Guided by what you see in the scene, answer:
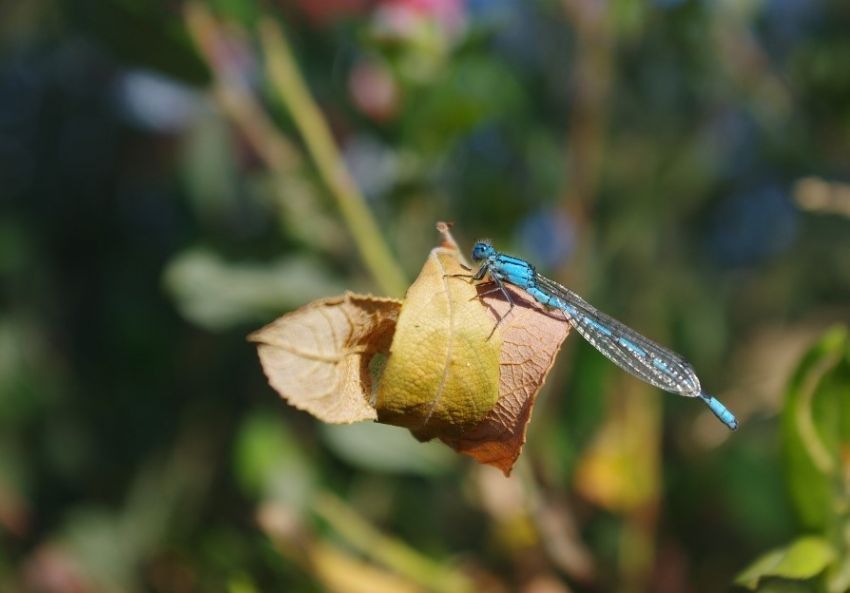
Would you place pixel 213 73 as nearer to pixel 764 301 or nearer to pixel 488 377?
pixel 488 377

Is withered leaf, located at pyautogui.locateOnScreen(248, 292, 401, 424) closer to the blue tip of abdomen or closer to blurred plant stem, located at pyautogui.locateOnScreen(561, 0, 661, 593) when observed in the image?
the blue tip of abdomen

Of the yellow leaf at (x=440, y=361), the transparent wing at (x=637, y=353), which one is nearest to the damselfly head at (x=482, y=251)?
the transparent wing at (x=637, y=353)

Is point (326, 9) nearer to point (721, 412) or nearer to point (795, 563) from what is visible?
point (721, 412)

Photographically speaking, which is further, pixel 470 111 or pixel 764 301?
pixel 764 301

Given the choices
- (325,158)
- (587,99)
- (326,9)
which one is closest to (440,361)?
(325,158)

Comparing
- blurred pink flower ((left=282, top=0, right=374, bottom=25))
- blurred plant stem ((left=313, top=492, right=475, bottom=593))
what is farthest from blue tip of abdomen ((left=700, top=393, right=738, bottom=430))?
blurred pink flower ((left=282, top=0, right=374, bottom=25))

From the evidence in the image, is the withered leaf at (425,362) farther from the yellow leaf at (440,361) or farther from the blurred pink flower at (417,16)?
the blurred pink flower at (417,16)

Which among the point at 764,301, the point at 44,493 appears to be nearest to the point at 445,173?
the point at 764,301
